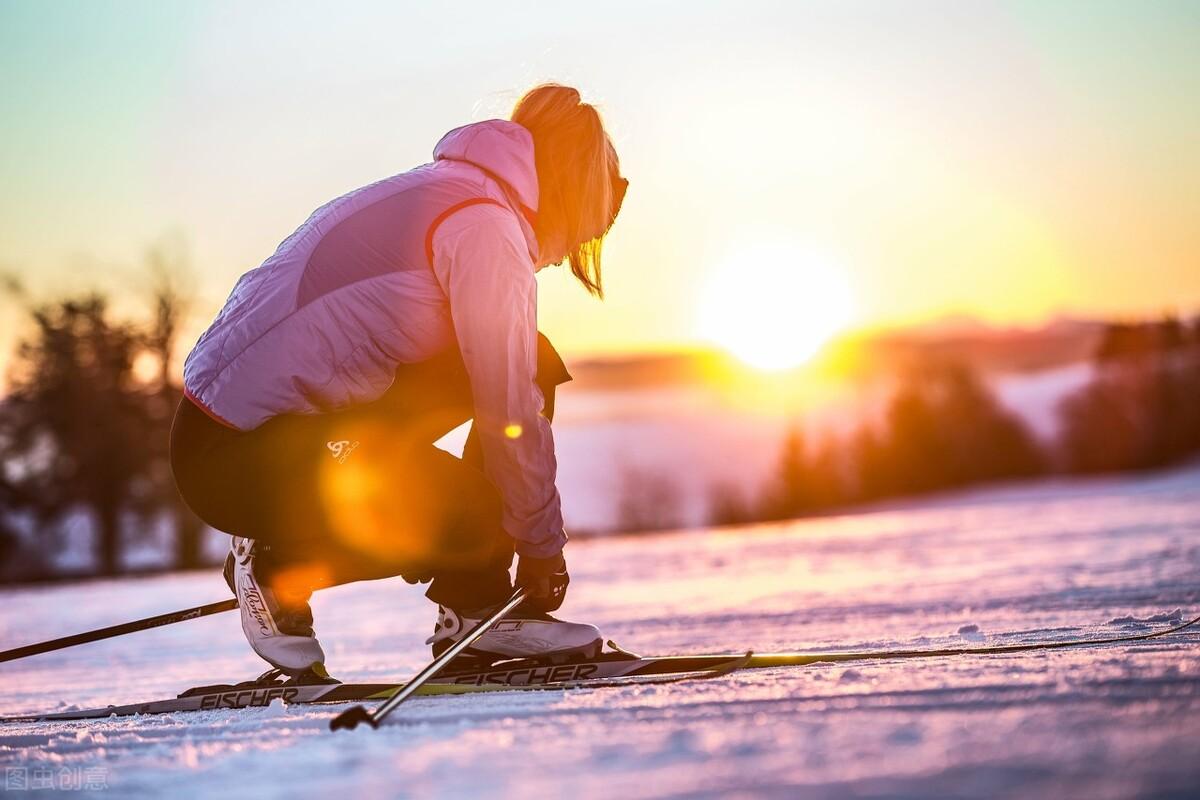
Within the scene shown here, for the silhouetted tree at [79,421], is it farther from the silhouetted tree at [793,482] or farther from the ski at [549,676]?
the silhouetted tree at [793,482]

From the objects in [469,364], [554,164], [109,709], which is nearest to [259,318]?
[469,364]

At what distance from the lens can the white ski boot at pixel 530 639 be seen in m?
2.59

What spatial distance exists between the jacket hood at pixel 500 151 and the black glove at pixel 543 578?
790 mm

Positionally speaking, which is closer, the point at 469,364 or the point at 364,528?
the point at 469,364

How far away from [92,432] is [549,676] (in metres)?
24.3

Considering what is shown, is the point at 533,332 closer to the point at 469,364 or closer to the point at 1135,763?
the point at 469,364

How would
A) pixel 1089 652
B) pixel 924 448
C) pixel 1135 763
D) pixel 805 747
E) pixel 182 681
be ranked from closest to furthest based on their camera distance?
pixel 1135 763 → pixel 805 747 → pixel 1089 652 → pixel 182 681 → pixel 924 448

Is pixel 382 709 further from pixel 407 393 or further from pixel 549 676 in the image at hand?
pixel 407 393

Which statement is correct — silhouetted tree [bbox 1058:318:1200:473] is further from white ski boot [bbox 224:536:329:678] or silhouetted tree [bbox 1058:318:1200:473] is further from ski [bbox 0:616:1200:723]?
white ski boot [bbox 224:536:329:678]

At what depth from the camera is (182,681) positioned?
133 inches

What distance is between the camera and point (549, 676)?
247cm

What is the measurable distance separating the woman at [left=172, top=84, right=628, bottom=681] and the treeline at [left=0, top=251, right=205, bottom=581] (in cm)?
2153

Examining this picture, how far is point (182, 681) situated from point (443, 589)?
1.22 meters

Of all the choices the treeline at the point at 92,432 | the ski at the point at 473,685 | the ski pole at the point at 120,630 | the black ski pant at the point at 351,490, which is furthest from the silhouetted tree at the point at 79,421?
the black ski pant at the point at 351,490
